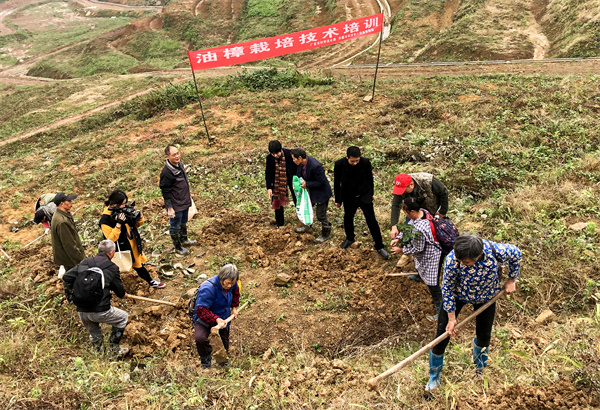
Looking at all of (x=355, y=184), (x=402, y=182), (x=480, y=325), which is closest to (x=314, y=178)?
(x=355, y=184)

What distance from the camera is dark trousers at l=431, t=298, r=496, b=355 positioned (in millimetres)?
3329

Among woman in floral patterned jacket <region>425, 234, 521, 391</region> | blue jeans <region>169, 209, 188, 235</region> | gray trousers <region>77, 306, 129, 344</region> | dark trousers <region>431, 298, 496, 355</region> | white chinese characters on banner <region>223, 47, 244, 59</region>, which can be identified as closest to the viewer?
woman in floral patterned jacket <region>425, 234, 521, 391</region>

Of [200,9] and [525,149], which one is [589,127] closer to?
[525,149]

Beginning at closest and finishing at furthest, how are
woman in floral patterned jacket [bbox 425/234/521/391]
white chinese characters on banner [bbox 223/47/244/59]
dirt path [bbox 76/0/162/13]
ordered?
woman in floral patterned jacket [bbox 425/234/521/391], white chinese characters on banner [bbox 223/47/244/59], dirt path [bbox 76/0/162/13]

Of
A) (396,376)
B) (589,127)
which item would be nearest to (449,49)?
(589,127)

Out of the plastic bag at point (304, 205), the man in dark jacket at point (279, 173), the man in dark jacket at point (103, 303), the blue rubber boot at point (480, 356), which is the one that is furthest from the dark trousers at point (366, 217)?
the man in dark jacket at point (103, 303)

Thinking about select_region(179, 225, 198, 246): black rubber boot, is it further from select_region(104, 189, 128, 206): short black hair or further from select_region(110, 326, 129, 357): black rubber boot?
select_region(110, 326, 129, 357): black rubber boot

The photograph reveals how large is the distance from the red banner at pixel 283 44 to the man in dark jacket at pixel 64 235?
6786mm

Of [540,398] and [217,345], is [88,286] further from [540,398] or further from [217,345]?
[540,398]

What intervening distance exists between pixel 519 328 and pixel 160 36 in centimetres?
3590

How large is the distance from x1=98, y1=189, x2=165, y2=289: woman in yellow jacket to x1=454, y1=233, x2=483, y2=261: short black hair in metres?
3.75

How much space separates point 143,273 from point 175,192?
4.09ft

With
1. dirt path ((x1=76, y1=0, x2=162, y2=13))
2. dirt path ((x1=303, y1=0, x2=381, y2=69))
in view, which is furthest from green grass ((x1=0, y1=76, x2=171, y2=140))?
dirt path ((x1=76, y1=0, x2=162, y2=13))

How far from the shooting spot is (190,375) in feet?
11.7
